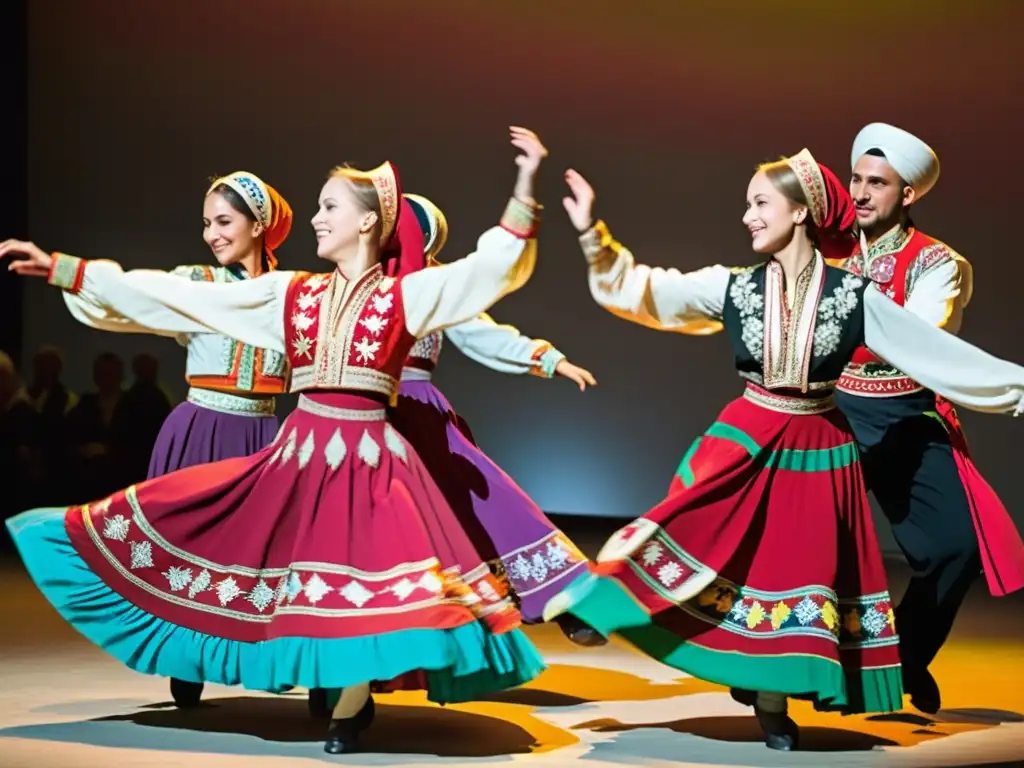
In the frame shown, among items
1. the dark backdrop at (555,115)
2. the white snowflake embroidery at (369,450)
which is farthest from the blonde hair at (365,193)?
the dark backdrop at (555,115)

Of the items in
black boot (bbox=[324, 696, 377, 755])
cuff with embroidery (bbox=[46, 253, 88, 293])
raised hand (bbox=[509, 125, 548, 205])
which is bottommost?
black boot (bbox=[324, 696, 377, 755])

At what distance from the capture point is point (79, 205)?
25.1 feet

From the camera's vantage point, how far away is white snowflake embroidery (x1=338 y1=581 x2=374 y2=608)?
124 inches

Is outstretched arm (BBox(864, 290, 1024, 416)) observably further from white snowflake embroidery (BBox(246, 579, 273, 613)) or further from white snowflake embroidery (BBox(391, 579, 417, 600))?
white snowflake embroidery (BBox(246, 579, 273, 613))

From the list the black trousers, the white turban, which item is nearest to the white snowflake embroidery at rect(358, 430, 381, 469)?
the black trousers

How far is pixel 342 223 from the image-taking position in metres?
3.43

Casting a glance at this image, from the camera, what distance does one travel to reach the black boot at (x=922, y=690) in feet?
12.6

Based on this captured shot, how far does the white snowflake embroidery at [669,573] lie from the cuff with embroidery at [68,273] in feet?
4.80

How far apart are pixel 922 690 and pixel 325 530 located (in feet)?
5.17

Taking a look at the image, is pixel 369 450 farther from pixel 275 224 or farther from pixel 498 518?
pixel 275 224

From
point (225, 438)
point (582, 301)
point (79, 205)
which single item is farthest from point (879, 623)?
point (79, 205)

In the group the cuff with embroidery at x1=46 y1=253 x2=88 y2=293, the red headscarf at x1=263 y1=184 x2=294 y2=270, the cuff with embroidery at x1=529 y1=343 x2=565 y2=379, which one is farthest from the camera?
the cuff with embroidery at x1=529 y1=343 x2=565 y2=379

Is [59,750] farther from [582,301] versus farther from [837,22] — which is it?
[837,22]

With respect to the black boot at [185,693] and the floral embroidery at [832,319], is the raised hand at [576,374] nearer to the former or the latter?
the floral embroidery at [832,319]
